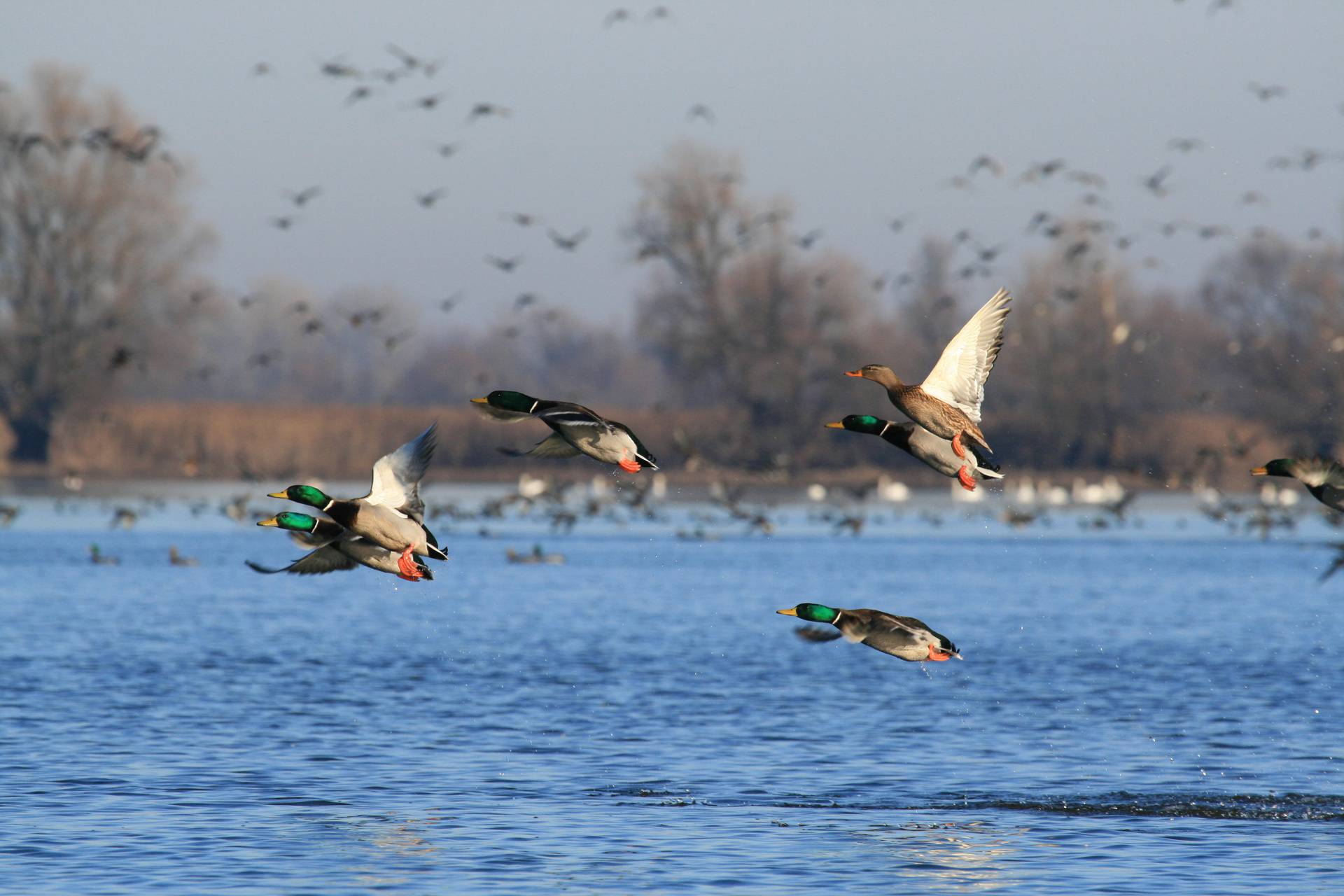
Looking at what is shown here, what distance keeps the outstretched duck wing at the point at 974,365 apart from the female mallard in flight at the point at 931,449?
317 millimetres

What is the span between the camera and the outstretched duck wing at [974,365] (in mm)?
13703

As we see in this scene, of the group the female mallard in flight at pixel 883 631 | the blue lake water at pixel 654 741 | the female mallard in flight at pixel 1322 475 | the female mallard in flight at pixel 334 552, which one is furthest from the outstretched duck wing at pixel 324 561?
the female mallard in flight at pixel 1322 475

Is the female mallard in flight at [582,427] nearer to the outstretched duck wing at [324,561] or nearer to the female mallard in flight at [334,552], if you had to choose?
the female mallard in flight at [334,552]

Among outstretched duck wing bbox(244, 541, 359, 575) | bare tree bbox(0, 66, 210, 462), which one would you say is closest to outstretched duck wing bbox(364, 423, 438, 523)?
outstretched duck wing bbox(244, 541, 359, 575)

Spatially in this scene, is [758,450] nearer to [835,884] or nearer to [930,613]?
[930,613]

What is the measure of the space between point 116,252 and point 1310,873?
75.8 m

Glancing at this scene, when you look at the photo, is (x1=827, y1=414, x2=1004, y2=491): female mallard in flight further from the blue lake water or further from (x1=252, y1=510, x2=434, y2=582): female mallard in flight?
the blue lake water

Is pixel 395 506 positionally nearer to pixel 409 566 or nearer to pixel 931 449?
pixel 409 566

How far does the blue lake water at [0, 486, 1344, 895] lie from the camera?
627 inches

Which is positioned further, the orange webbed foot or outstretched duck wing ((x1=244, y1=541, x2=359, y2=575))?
outstretched duck wing ((x1=244, y1=541, x2=359, y2=575))

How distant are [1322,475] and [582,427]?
550cm

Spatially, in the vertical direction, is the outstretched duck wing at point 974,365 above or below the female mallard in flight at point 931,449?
above

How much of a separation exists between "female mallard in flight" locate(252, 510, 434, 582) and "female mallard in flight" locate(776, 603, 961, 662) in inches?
125

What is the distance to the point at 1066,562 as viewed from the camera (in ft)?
211
